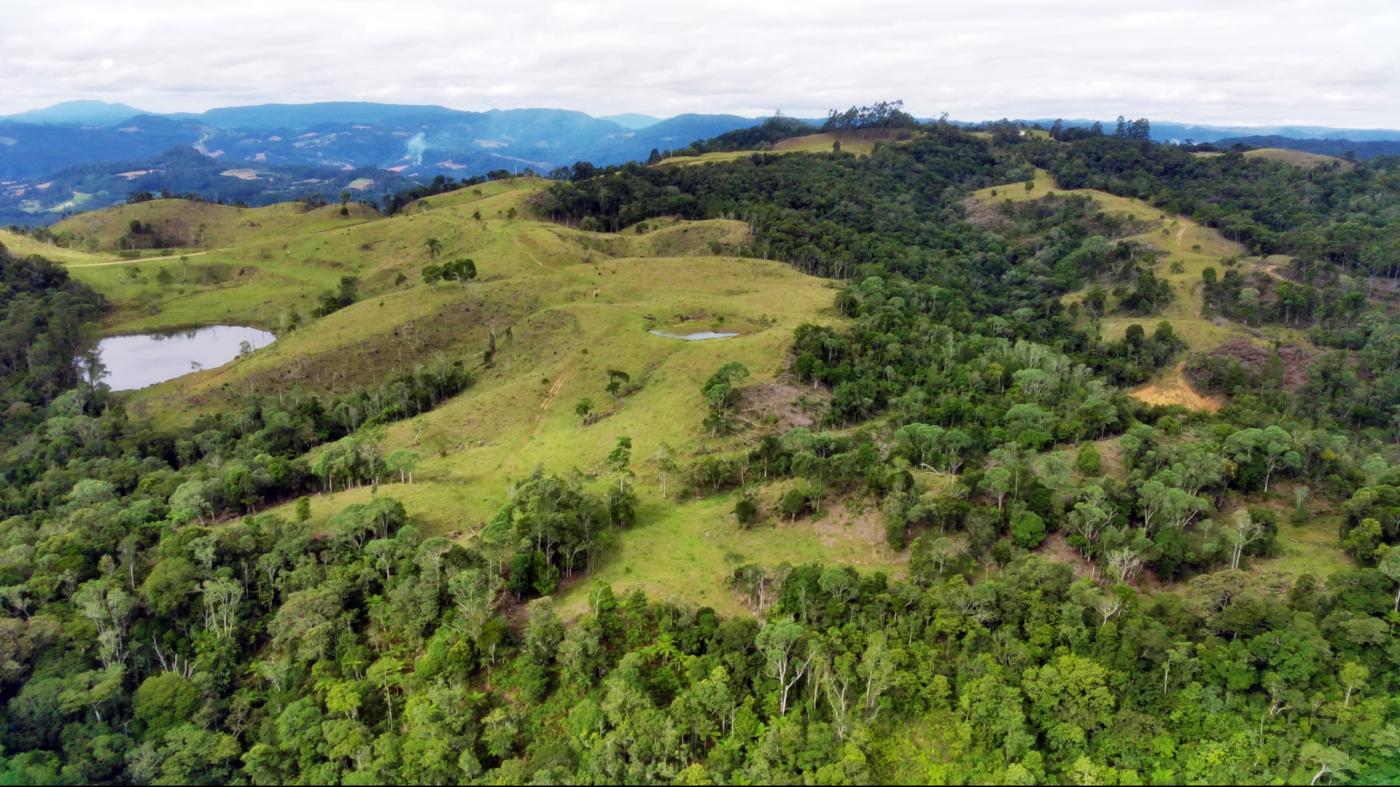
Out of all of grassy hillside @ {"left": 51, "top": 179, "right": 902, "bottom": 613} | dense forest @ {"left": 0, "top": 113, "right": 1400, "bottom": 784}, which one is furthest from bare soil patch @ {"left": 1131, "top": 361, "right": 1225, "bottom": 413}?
grassy hillside @ {"left": 51, "top": 179, "right": 902, "bottom": 613}

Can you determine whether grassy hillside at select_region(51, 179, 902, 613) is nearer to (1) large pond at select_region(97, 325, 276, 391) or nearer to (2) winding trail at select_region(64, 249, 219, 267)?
(2) winding trail at select_region(64, 249, 219, 267)

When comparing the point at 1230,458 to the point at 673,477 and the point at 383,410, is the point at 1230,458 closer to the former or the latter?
the point at 673,477

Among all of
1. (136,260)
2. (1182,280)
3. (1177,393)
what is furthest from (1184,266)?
(136,260)

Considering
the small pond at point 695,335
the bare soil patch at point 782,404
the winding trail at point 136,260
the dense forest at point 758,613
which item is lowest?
the dense forest at point 758,613

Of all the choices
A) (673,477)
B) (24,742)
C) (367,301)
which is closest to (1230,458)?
(673,477)

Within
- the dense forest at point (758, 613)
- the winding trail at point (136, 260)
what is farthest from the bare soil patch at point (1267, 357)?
the winding trail at point (136, 260)

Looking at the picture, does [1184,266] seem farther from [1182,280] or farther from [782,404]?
[782,404]

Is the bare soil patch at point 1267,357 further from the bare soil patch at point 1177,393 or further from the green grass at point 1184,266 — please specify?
the bare soil patch at point 1177,393
